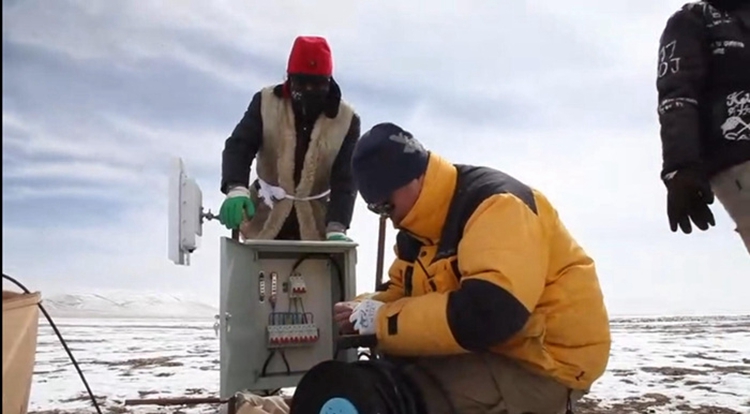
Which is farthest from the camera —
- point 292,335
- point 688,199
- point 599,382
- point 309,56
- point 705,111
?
point 599,382

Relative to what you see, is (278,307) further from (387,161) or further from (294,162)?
(387,161)

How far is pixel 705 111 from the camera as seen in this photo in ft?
7.48

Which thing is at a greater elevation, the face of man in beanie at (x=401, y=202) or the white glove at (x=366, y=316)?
the face of man in beanie at (x=401, y=202)

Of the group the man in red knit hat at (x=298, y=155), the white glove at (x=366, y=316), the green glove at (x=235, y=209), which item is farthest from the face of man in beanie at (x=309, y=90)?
the white glove at (x=366, y=316)

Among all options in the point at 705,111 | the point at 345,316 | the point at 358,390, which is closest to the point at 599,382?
the point at 705,111

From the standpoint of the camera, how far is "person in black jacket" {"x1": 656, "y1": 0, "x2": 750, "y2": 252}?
85.1 inches

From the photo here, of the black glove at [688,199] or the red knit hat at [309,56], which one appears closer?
the black glove at [688,199]

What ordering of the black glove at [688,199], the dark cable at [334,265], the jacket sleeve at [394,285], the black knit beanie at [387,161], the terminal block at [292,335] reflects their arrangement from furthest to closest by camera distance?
the dark cable at [334,265] < the terminal block at [292,335] < the jacket sleeve at [394,285] < the black glove at [688,199] < the black knit beanie at [387,161]

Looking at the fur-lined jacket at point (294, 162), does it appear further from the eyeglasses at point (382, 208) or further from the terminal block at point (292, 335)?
the eyeglasses at point (382, 208)

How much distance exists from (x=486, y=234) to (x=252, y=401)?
1.30m

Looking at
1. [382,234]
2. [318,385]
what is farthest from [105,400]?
[318,385]

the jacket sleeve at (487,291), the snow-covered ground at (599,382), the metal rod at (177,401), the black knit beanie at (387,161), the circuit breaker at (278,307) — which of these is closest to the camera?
the jacket sleeve at (487,291)

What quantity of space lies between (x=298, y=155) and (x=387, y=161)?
1404 mm

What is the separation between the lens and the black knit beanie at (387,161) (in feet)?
6.49
